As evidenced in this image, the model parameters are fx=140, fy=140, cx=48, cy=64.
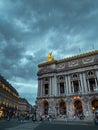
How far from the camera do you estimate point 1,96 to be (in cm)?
6544

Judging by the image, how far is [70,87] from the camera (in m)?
53.4

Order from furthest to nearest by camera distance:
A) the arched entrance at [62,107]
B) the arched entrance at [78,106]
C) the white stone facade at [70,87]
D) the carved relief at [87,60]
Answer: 1. the arched entrance at [62,107]
2. the carved relief at [87,60]
3. the arched entrance at [78,106]
4. the white stone facade at [70,87]

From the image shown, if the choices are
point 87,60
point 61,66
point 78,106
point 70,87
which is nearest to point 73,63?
point 61,66

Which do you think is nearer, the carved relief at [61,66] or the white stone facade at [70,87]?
the white stone facade at [70,87]

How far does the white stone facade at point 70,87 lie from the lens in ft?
162

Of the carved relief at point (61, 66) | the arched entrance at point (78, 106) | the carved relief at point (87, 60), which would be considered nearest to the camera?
the arched entrance at point (78, 106)

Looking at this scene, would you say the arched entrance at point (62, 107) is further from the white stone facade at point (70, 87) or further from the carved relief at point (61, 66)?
the carved relief at point (61, 66)

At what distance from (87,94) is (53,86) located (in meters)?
14.2

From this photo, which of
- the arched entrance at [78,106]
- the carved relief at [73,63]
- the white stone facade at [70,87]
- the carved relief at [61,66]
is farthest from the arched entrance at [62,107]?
the carved relief at [73,63]

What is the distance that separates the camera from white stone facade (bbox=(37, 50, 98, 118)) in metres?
49.5

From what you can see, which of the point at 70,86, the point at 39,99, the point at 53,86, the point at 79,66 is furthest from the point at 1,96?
the point at 79,66

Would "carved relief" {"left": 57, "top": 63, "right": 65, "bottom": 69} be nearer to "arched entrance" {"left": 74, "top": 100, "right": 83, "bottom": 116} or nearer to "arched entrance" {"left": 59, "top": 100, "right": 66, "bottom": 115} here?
"arched entrance" {"left": 59, "top": 100, "right": 66, "bottom": 115}

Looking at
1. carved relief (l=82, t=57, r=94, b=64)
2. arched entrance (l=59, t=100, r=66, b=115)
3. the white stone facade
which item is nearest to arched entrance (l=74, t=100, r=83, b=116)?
the white stone facade

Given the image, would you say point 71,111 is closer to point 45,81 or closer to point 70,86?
point 70,86
